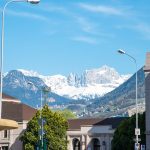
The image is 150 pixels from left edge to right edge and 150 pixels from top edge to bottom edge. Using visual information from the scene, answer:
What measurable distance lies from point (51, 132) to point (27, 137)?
161 inches

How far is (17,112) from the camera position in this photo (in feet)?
397

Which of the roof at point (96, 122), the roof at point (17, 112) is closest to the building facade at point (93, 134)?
the roof at point (96, 122)

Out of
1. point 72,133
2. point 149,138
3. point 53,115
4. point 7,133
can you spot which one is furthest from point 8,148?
point 149,138

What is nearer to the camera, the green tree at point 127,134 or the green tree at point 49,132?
the green tree at point 127,134

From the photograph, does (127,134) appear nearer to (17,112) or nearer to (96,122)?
(96,122)

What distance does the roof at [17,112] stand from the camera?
119 meters

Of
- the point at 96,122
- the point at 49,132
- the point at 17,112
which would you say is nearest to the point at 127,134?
the point at 49,132

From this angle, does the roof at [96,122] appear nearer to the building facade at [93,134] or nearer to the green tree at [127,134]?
the building facade at [93,134]

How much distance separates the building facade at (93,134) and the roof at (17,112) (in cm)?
934

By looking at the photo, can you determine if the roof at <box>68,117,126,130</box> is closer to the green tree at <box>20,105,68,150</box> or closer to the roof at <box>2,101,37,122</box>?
the roof at <box>2,101,37,122</box>

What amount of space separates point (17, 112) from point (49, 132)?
25191 mm

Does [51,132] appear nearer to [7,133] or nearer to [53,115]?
[53,115]

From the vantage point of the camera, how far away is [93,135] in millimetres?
116688

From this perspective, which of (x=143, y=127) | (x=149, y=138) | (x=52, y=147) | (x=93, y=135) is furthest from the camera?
(x=93, y=135)
